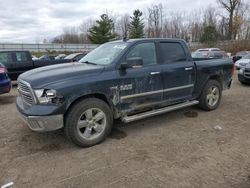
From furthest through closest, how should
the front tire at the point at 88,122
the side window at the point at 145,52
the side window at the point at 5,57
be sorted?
the side window at the point at 5,57
the side window at the point at 145,52
the front tire at the point at 88,122

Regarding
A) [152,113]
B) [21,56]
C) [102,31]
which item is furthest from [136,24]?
[152,113]

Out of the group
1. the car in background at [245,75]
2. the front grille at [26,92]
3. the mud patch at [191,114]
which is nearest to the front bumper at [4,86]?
the front grille at [26,92]

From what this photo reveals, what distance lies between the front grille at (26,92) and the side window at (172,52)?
283cm

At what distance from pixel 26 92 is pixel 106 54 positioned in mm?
1783

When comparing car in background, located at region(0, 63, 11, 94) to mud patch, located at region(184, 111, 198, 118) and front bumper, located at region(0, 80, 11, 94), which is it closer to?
front bumper, located at region(0, 80, 11, 94)

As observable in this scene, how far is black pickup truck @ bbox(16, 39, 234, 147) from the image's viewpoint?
13.0ft

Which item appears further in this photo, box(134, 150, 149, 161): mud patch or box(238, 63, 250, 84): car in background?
box(238, 63, 250, 84): car in background

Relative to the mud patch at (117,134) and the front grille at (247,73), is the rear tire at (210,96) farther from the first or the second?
the front grille at (247,73)

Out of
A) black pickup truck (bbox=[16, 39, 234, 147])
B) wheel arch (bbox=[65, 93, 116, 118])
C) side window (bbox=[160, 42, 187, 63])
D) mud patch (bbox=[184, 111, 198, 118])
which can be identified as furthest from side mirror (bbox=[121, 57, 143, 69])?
mud patch (bbox=[184, 111, 198, 118])

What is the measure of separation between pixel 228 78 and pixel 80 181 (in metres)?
5.40

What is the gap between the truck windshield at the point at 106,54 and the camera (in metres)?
4.80

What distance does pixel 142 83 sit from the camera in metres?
4.85

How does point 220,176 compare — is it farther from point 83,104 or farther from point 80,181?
point 83,104

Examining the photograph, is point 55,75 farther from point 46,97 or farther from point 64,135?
point 64,135
